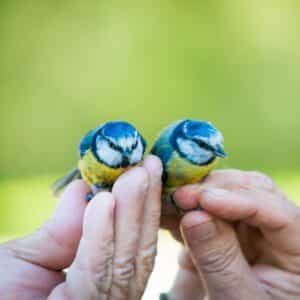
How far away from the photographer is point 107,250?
1.09 meters

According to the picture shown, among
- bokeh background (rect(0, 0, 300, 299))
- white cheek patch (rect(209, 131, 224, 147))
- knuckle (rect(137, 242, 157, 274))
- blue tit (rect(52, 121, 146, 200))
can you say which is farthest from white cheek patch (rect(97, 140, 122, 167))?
bokeh background (rect(0, 0, 300, 299))

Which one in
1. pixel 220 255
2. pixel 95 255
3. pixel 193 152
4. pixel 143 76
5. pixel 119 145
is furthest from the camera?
pixel 143 76

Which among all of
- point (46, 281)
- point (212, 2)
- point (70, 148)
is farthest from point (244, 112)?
point (46, 281)

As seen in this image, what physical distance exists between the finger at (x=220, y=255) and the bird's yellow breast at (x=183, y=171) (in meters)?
0.25

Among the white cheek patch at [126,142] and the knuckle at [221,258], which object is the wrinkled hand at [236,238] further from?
the white cheek patch at [126,142]

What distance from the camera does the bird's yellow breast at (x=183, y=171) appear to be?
1.46 metres

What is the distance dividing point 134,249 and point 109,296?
0.33 ft

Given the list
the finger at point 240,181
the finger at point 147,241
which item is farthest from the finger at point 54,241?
the finger at point 240,181

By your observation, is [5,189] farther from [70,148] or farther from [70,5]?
[70,5]

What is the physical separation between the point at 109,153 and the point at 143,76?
211 centimetres

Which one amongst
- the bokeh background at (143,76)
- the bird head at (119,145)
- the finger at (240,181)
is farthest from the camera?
the bokeh background at (143,76)

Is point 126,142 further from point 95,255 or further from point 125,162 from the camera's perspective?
point 95,255

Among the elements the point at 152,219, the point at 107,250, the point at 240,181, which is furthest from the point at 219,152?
the point at 107,250

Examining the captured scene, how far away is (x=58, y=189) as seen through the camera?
75.9 inches
